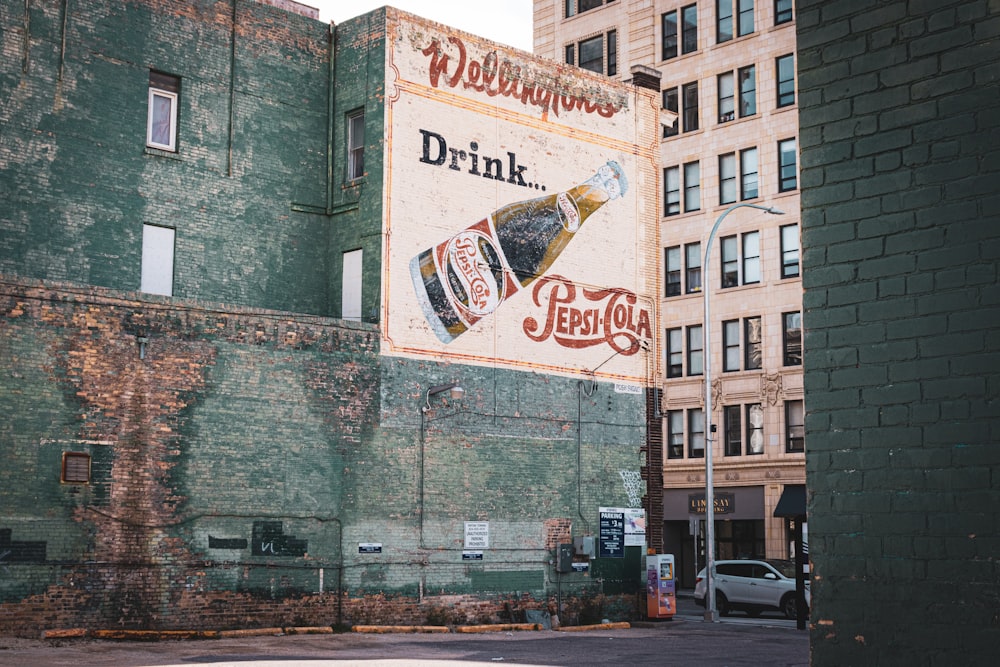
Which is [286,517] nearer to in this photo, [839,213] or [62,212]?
[62,212]

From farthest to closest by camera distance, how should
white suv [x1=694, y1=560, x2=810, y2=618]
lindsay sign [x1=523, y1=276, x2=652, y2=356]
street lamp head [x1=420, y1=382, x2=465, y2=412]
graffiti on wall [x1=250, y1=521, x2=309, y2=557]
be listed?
white suv [x1=694, y1=560, x2=810, y2=618] → lindsay sign [x1=523, y1=276, x2=652, y2=356] → street lamp head [x1=420, y1=382, x2=465, y2=412] → graffiti on wall [x1=250, y1=521, x2=309, y2=557]

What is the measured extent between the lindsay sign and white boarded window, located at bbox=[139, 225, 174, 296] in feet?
28.6

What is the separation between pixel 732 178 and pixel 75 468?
33.8 metres

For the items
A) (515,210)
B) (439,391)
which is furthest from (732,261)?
Result: (439,391)

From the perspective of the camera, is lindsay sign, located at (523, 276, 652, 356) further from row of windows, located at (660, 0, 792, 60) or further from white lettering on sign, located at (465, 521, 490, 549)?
row of windows, located at (660, 0, 792, 60)

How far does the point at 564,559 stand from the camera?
98.7 ft

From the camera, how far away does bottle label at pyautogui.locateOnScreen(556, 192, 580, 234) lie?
104ft

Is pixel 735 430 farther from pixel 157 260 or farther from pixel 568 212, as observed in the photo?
pixel 157 260

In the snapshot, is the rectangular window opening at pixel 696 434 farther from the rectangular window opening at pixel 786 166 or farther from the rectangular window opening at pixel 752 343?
the rectangular window opening at pixel 786 166

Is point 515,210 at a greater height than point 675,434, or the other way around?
point 515,210

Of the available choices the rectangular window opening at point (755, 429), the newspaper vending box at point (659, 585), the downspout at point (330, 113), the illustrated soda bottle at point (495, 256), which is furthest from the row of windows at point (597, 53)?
the newspaper vending box at point (659, 585)

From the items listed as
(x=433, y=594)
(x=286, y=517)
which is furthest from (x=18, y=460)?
(x=433, y=594)

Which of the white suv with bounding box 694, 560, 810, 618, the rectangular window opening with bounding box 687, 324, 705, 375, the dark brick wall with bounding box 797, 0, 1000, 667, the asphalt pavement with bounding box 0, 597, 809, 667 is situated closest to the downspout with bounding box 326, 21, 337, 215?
the asphalt pavement with bounding box 0, 597, 809, 667

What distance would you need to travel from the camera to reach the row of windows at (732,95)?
49.3 meters
